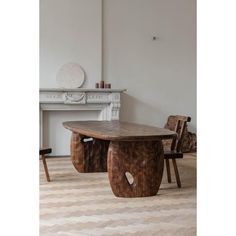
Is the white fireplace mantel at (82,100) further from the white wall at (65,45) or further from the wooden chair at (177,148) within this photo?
the wooden chair at (177,148)

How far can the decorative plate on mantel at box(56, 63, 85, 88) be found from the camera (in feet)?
21.8

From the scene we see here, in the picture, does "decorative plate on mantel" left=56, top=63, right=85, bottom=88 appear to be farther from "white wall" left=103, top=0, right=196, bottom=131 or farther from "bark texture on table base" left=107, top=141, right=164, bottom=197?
"bark texture on table base" left=107, top=141, right=164, bottom=197

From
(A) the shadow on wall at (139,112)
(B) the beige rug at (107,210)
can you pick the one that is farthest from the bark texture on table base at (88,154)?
(A) the shadow on wall at (139,112)

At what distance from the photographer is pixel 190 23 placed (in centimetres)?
747

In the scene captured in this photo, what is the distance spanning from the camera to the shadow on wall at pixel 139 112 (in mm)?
7062

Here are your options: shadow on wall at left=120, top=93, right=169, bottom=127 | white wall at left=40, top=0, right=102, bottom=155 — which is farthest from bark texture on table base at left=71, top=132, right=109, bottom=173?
shadow on wall at left=120, top=93, right=169, bottom=127

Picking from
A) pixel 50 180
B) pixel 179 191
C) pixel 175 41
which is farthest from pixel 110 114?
pixel 179 191

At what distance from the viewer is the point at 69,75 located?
6648 mm

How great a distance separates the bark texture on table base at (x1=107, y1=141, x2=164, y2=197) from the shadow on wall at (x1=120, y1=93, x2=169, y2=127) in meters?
3.37

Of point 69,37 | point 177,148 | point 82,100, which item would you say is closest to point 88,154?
point 177,148

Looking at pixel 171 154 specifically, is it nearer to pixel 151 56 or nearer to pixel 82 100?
pixel 82 100

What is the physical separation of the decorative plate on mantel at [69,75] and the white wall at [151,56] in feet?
1.68

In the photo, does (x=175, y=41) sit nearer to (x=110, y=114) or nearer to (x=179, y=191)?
(x=110, y=114)
